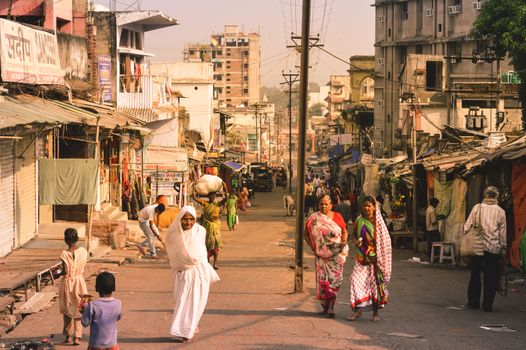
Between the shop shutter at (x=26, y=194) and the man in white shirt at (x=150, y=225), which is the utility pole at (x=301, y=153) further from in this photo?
the shop shutter at (x=26, y=194)

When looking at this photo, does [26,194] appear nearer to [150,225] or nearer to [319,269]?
[150,225]

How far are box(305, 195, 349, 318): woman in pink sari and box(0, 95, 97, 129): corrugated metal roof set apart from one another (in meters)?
5.68

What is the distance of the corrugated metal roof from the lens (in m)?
15.3

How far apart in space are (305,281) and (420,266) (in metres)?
4.78

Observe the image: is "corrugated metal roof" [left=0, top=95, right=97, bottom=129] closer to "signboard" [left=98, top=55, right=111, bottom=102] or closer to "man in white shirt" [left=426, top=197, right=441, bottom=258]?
"man in white shirt" [left=426, top=197, right=441, bottom=258]

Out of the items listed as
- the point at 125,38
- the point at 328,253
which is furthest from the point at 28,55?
the point at 125,38

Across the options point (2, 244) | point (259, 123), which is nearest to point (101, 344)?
point (2, 244)

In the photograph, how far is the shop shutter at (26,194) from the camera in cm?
1914

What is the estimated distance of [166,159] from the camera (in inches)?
1366

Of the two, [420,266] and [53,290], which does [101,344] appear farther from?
[420,266]

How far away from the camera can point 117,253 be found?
816 inches

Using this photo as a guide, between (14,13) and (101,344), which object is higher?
(14,13)

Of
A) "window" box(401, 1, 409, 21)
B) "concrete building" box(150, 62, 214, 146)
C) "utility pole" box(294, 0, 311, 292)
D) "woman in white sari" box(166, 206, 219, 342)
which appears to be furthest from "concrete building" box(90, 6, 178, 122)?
"concrete building" box(150, 62, 214, 146)

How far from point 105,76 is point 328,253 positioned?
838 inches
